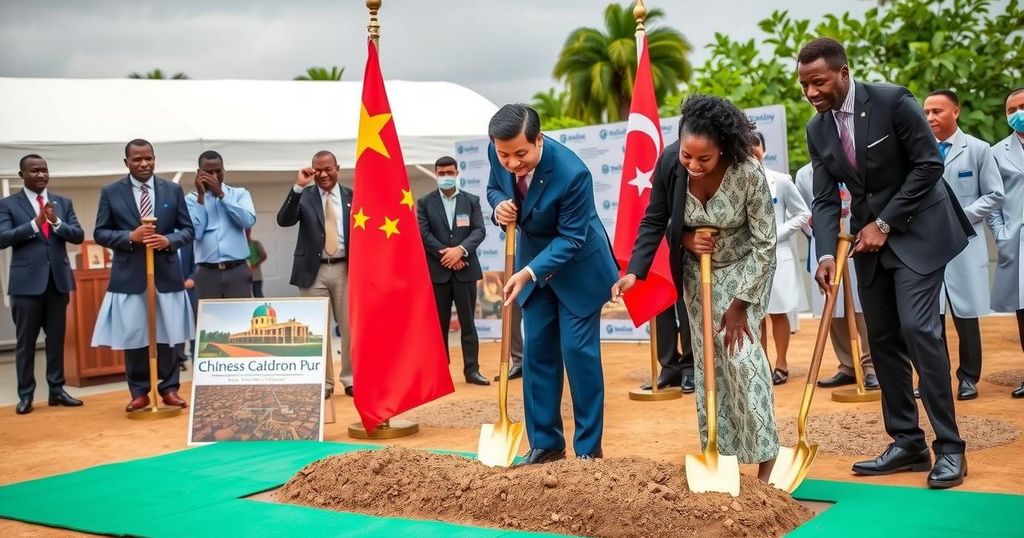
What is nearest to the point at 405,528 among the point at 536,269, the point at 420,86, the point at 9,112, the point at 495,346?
the point at 536,269

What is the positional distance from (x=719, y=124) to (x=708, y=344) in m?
0.84

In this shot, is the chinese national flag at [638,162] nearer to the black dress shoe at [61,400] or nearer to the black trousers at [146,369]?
the black trousers at [146,369]

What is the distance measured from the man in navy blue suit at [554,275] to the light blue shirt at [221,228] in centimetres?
392

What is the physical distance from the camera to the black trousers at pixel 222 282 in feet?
27.1

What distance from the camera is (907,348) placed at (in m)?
4.51

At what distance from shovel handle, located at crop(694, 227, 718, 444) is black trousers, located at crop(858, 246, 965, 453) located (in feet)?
2.67

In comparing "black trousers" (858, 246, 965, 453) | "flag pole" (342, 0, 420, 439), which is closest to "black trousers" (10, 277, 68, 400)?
"flag pole" (342, 0, 420, 439)

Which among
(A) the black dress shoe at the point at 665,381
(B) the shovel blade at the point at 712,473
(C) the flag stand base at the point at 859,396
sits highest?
(B) the shovel blade at the point at 712,473

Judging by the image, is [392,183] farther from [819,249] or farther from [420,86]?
[420,86]

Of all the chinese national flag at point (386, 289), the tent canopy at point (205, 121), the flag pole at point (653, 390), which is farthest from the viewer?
the tent canopy at point (205, 121)

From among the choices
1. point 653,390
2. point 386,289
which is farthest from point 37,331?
point 653,390

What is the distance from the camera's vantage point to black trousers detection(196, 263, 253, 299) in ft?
27.1

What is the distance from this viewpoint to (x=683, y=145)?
160 inches

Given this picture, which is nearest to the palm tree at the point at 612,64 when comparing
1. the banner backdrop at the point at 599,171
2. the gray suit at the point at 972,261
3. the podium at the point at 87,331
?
the banner backdrop at the point at 599,171
